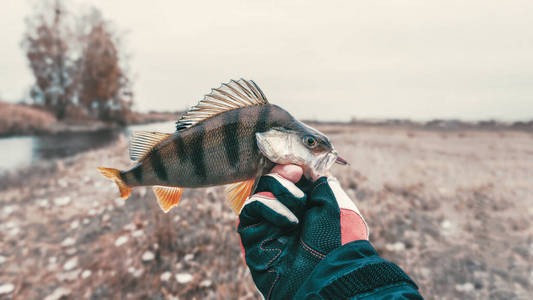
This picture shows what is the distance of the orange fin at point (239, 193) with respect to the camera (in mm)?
1922

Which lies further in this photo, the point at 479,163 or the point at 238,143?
the point at 479,163

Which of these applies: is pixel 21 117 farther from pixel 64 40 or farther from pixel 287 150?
pixel 287 150

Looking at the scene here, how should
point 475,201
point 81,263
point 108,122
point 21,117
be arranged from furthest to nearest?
point 108,122
point 21,117
point 475,201
point 81,263

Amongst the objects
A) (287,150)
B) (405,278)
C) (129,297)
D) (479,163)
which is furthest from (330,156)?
(479,163)

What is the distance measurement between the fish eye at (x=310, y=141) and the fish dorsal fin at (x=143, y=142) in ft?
3.22

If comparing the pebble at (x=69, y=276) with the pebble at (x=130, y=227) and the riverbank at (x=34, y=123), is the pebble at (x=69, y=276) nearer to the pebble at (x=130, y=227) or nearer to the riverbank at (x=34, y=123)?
the pebble at (x=130, y=227)

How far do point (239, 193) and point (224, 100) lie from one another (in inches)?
27.6

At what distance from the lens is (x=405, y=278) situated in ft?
3.84

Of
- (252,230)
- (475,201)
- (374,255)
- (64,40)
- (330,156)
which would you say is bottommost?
(475,201)

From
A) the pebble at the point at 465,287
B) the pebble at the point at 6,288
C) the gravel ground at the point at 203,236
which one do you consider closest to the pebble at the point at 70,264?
the gravel ground at the point at 203,236

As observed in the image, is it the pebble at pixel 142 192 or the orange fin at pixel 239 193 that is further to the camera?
the pebble at pixel 142 192

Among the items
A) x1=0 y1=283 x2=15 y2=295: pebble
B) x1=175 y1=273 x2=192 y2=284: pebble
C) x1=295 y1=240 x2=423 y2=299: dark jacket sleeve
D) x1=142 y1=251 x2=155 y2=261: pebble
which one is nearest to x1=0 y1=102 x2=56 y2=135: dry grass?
x1=0 y1=283 x2=15 y2=295: pebble

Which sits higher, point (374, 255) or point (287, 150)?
point (287, 150)

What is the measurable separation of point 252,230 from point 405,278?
933mm
